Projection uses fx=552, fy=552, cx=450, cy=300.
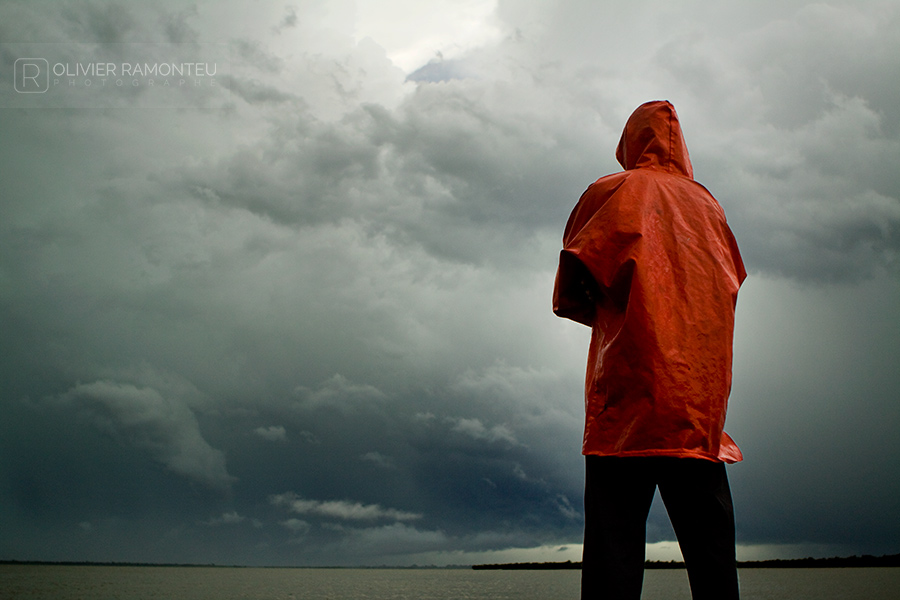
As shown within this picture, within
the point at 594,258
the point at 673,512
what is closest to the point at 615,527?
the point at 673,512

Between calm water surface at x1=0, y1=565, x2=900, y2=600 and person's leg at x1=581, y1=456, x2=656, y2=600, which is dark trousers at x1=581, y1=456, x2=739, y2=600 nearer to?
person's leg at x1=581, y1=456, x2=656, y2=600

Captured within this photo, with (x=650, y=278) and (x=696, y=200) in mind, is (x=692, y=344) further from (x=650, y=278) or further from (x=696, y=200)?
(x=696, y=200)

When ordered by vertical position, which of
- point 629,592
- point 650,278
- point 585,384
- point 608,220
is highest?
point 608,220

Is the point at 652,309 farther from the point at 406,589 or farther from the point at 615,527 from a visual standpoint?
the point at 406,589

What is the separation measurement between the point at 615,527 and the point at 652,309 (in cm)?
90

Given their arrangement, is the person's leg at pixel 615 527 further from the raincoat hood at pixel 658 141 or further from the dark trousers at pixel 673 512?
the raincoat hood at pixel 658 141

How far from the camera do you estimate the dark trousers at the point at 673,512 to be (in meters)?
2.24

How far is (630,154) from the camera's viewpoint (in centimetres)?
289

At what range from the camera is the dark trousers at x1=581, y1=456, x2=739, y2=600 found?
2.24m

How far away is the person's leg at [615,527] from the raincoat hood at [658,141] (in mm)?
1463

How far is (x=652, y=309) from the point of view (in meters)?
2.28

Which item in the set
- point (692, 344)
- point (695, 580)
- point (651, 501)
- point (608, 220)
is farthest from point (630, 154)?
point (695, 580)

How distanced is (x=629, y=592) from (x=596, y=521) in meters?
0.28

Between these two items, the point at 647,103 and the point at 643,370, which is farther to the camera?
the point at 647,103
